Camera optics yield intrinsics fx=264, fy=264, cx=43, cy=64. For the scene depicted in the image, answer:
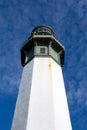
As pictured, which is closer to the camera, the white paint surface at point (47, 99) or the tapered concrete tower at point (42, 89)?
the white paint surface at point (47, 99)

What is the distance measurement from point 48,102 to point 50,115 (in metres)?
1.24

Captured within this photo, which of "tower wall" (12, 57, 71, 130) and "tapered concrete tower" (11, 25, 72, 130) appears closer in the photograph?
"tower wall" (12, 57, 71, 130)

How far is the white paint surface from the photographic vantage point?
17.6 meters

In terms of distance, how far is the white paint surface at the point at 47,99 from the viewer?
693 inches

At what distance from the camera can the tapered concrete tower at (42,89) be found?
58.5 ft

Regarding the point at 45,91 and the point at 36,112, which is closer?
the point at 36,112

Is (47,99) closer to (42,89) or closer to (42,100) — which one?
(42,100)

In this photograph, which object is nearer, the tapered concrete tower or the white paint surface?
the white paint surface

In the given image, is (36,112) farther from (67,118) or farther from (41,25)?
(41,25)

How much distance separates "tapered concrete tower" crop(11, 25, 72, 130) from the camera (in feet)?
58.5

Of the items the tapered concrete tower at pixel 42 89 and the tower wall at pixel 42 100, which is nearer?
the tower wall at pixel 42 100

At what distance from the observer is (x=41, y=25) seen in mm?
29312

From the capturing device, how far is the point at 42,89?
20.2 meters

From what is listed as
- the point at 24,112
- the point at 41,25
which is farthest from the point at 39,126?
the point at 41,25
